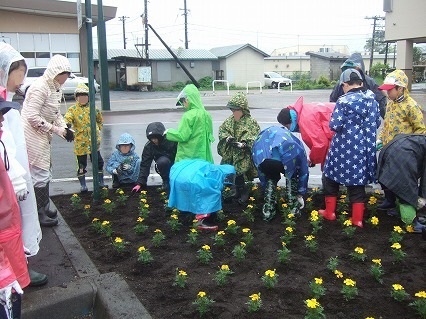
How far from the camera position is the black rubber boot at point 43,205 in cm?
479

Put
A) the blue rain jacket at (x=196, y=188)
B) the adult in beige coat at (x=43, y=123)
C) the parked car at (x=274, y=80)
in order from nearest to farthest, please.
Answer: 1. the blue rain jacket at (x=196, y=188)
2. the adult in beige coat at (x=43, y=123)
3. the parked car at (x=274, y=80)

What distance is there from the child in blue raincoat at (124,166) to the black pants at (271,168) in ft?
7.09

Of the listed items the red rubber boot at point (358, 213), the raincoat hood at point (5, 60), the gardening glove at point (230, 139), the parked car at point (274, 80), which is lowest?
the red rubber boot at point (358, 213)

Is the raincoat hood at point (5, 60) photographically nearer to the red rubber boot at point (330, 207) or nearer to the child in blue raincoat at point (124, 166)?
the child in blue raincoat at point (124, 166)

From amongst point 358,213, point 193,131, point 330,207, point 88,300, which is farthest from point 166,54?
point 88,300

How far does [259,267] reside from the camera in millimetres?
3889

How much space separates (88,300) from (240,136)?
2802mm

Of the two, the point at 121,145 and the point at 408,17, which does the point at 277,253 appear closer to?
the point at 121,145

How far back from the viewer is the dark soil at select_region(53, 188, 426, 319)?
3.24 meters

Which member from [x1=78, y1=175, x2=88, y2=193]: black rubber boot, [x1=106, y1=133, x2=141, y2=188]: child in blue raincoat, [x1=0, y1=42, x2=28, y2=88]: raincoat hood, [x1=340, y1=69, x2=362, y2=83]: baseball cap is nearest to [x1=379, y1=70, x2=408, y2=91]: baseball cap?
[x1=340, y1=69, x2=362, y2=83]: baseball cap

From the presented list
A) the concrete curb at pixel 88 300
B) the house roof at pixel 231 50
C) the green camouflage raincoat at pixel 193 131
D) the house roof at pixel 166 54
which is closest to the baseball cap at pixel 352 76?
the green camouflage raincoat at pixel 193 131

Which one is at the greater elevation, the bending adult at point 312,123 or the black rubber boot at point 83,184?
the bending adult at point 312,123

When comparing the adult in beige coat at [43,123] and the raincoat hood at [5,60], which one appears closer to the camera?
the raincoat hood at [5,60]

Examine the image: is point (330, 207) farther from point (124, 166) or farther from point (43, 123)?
point (43, 123)
